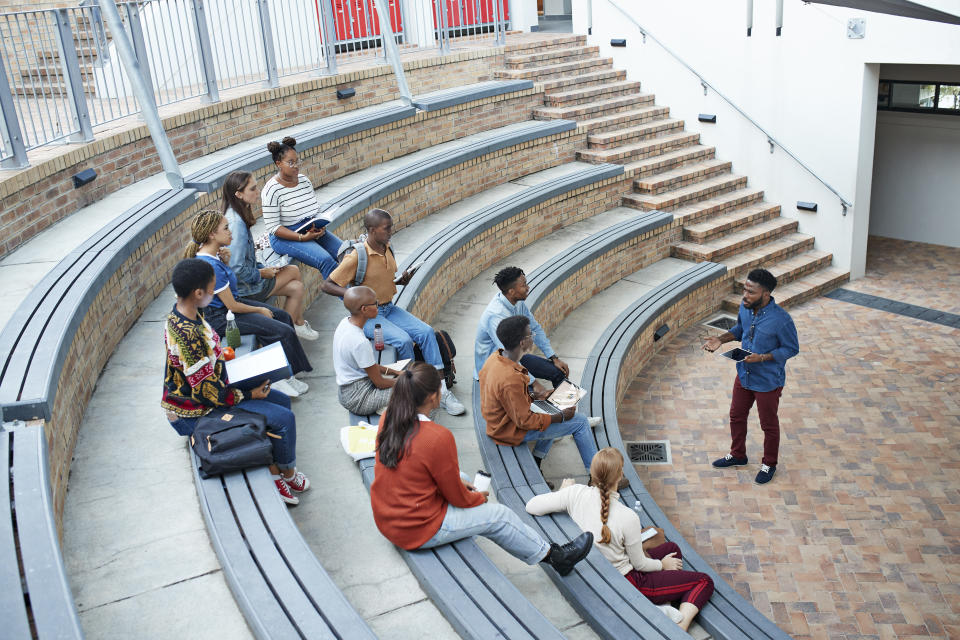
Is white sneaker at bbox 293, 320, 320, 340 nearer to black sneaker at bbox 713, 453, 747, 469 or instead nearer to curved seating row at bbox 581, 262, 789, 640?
curved seating row at bbox 581, 262, 789, 640

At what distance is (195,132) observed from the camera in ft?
28.8

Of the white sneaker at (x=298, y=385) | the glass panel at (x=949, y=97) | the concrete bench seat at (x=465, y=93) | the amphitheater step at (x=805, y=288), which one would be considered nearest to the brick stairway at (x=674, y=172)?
the amphitheater step at (x=805, y=288)

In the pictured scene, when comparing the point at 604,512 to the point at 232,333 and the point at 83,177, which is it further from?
the point at 83,177

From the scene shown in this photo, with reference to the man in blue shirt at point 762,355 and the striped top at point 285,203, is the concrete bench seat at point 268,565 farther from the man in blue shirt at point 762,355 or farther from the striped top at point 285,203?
the man in blue shirt at point 762,355

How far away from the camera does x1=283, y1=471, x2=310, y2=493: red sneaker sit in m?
4.95

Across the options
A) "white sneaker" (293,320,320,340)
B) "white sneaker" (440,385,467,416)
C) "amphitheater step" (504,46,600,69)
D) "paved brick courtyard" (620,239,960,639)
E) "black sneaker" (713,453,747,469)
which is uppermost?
"amphitheater step" (504,46,600,69)

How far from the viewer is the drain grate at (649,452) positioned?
7742 mm

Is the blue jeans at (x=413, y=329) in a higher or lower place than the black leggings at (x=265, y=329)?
lower

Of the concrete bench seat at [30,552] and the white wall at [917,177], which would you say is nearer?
the concrete bench seat at [30,552]

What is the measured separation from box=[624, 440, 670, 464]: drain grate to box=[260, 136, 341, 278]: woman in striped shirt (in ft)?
10.4

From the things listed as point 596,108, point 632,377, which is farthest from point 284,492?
point 596,108

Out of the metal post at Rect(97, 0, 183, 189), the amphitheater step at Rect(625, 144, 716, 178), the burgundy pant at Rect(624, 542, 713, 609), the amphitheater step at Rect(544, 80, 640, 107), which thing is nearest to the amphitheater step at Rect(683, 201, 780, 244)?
the amphitheater step at Rect(625, 144, 716, 178)

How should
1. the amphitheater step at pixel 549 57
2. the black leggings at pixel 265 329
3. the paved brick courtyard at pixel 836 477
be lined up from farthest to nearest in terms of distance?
the amphitheater step at pixel 549 57 < the paved brick courtyard at pixel 836 477 < the black leggings at pixel 265 329

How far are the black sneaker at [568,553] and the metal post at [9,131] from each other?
4.84 m
